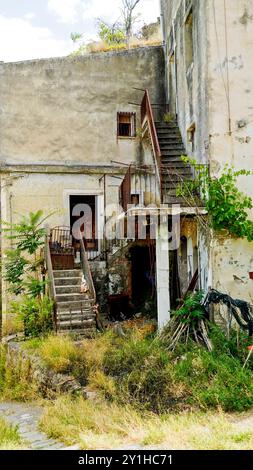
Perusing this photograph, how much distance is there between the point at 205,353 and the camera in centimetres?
1003

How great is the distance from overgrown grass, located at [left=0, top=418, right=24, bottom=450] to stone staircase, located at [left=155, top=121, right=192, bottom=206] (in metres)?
6.76

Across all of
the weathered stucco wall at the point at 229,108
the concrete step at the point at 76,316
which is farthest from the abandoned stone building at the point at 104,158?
the weathered stucco wall at the point at 229,108

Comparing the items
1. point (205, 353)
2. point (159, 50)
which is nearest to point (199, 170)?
point (205, 353)

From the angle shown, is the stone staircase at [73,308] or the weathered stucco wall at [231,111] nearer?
the weathered stucco wall at [231,111]

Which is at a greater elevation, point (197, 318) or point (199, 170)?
point (199, 170)

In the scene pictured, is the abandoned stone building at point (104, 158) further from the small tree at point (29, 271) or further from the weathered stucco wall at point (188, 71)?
the small tree at point (29, 271)

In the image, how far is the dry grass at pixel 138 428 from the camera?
21.1 feet

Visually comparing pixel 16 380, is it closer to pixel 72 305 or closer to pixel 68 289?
pixel 72 305

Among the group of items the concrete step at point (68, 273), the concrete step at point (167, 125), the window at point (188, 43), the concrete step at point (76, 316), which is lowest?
the concrete step at point (76, 316)

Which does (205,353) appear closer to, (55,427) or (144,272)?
(55,427)

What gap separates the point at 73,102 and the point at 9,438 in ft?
42.1

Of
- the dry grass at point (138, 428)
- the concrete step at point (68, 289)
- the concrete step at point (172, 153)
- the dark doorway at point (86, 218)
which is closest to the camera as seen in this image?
the dry grass at point (138, 428)

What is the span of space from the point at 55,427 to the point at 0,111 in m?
12.1

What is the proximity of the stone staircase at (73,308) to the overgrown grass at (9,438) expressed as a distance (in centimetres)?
508
